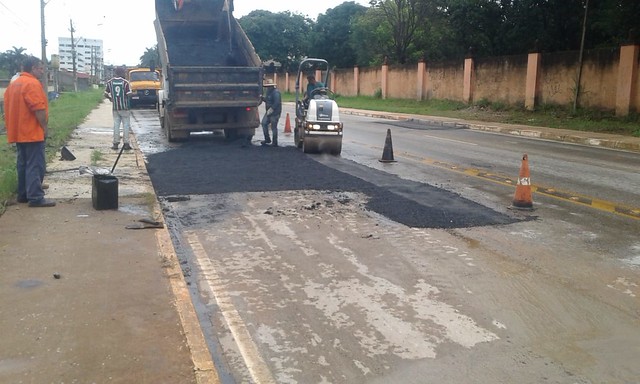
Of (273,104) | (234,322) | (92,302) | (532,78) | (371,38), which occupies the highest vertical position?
(371,38)

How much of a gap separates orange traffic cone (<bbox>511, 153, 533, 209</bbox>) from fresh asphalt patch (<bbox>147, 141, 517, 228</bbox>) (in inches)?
18.8

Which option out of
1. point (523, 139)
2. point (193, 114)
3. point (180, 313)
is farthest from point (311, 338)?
point (523, 139)

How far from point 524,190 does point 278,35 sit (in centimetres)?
7304

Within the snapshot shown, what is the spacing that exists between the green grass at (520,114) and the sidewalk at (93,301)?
19.1m

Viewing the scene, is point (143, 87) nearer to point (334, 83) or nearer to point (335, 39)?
point (334, 83)

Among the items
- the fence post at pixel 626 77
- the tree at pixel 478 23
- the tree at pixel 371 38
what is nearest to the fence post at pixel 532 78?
the fence post at pixel 626 77

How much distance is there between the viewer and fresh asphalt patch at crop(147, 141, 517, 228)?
28.5ft

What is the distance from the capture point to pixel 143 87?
34781mm

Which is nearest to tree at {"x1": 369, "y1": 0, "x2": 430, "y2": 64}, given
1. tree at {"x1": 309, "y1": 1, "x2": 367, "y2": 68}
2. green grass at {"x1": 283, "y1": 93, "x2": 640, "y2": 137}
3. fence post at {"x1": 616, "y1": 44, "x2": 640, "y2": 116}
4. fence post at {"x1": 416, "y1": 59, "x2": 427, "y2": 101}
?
green grass at {"x1": 283, "y1": 93, "x2": 640, "y2": 137}

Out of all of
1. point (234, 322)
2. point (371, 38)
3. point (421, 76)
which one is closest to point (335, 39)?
point (371, 38)

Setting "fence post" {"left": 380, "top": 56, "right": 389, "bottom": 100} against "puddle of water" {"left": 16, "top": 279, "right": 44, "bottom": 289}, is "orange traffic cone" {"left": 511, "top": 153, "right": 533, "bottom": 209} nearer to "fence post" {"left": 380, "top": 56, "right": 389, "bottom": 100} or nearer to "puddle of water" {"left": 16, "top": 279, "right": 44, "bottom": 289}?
"puddle of water" {"left": 16, "top": 279, "right": 44, "bottom": 289}

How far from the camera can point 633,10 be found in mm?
25875

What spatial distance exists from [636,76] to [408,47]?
2863cm

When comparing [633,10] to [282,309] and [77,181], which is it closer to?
[77,181]
